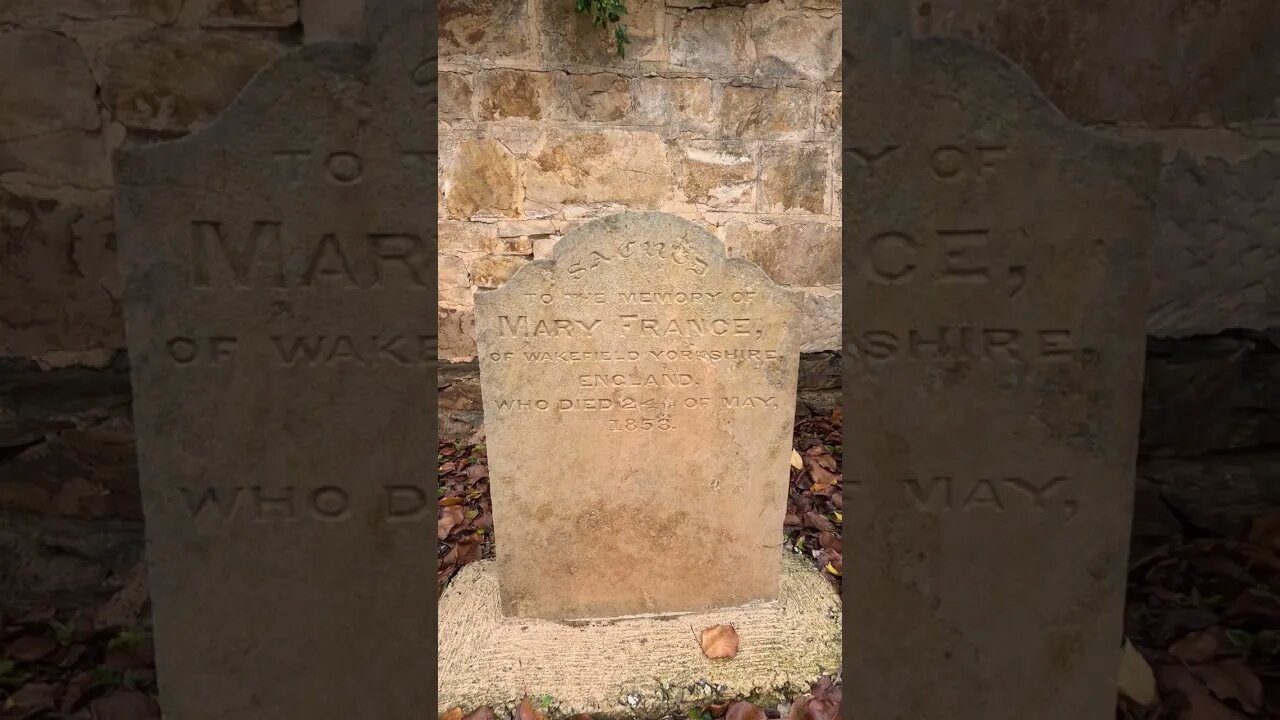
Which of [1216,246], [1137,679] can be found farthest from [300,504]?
[1216,246]

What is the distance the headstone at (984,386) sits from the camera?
1.10m

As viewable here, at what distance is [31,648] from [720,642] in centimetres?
166

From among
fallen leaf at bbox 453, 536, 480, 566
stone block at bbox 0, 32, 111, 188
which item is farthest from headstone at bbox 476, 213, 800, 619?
stone block at bbox 0, 32, 111, 188

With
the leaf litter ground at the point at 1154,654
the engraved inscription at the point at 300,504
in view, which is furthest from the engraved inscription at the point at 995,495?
the engraved inscription at the point at 300,504

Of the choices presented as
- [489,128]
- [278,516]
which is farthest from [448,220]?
[278,516]

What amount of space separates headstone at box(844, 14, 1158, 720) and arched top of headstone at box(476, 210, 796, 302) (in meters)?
1.09

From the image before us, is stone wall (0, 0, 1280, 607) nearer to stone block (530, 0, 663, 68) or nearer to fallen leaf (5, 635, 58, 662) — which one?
fallen leaf (5, 635, 58, 662)

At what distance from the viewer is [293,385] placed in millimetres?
1138

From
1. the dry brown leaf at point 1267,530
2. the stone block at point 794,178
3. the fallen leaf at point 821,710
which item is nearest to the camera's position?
the dry brown leaf at point 1267,530

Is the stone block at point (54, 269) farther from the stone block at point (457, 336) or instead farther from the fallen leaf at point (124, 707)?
the stone block at point (457, 336)

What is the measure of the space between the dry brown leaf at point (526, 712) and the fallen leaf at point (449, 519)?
1.10 metres

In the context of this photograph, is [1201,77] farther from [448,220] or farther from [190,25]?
[448,220]

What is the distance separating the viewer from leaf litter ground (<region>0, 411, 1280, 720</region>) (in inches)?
50.9

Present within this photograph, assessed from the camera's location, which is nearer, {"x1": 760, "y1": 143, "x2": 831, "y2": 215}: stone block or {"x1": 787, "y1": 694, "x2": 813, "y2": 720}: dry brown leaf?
{"x1": 787, "y1": 694, "x2": 813, "y2": 720}: dry brown leaf
